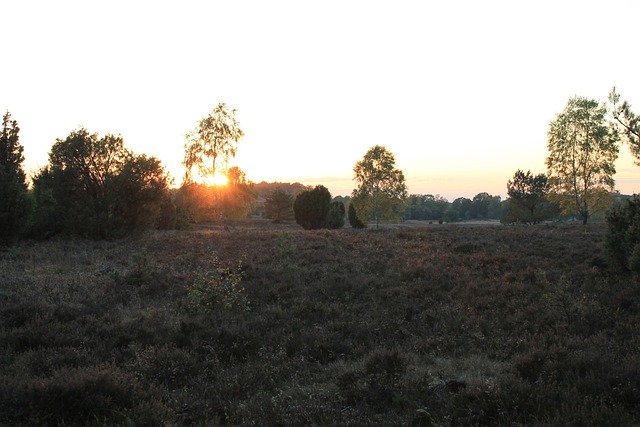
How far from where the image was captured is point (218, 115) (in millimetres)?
39594

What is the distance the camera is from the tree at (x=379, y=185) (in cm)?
5509

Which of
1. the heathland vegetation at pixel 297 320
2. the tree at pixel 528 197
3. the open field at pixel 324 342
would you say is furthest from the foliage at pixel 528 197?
the open field at pixel 324 342

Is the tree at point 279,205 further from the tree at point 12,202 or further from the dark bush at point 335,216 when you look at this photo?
the tree at point 12,202

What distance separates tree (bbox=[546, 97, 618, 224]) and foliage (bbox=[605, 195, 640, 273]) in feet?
93.2

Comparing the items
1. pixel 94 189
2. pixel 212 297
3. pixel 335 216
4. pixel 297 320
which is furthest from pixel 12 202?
→ pixel 335 216

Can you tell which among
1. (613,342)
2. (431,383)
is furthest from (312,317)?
(613,342)

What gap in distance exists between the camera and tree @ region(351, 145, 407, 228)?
181 ft

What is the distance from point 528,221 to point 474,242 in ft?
118

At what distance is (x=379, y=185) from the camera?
55.8 meters

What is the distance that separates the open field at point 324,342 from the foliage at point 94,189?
22.2 ft

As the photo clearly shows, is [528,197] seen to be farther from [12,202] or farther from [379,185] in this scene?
[12,202]

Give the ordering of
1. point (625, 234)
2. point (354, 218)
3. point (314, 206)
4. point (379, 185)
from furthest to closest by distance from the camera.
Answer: point (354, 218)
point (379, 185)
point (314, 206)
point (625, 234)

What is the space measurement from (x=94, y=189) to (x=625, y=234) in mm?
25346

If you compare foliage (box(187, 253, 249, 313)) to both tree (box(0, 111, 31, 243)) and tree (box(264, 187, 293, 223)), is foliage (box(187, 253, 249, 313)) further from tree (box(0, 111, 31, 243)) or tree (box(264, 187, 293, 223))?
tree (box(264, 187, 293, 223))
